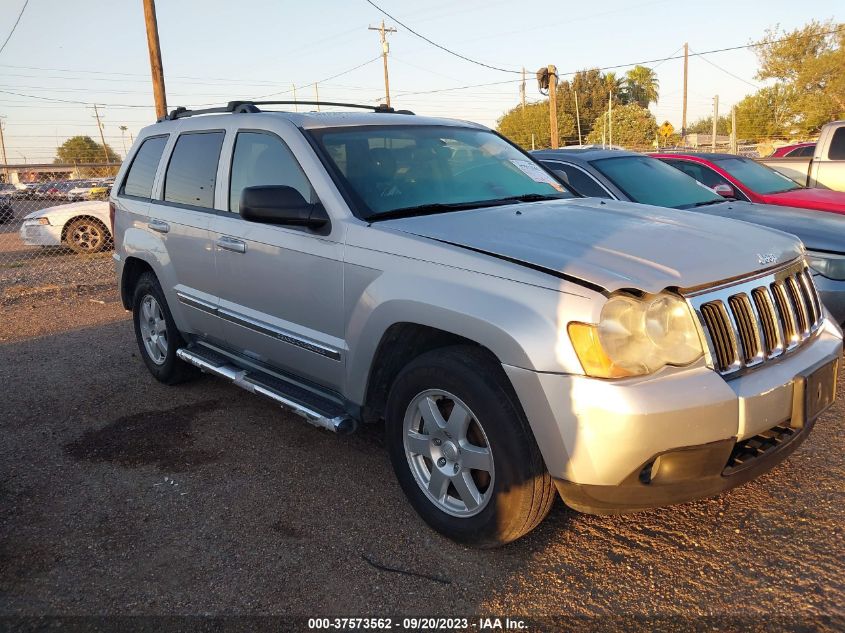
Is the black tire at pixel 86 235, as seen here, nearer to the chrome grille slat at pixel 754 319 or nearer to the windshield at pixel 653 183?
the windshield at pixel 653 183

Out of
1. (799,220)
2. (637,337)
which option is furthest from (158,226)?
(799,220)

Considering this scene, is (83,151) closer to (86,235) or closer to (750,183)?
(86,235)

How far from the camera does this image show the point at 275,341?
12.6 ft

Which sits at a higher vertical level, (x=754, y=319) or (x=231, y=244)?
(x=231, y=244)

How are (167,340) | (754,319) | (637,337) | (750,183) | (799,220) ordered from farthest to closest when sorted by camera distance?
(750,183)
(799,220)
(167,340)
(754,319)
(637,337)

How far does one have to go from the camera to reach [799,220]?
564cm

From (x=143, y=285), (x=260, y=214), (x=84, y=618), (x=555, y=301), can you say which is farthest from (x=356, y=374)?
(x=143, y=285)

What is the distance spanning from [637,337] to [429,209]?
1.35 meters

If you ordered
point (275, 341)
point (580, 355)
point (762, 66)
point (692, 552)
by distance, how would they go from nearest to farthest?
point (580, 355)
point (692, 552)
point (275, 341)
point (762, 66)

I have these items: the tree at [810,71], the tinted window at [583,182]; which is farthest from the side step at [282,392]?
the tree at [810,71]

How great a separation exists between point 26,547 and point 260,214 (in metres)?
1.82

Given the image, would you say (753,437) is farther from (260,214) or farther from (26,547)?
(26,547)

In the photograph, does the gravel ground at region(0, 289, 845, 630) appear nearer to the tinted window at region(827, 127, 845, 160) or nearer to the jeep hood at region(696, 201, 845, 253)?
the jeep hood at region(696, 201, 845, 253)

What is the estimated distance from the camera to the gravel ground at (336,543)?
265 centimetres
